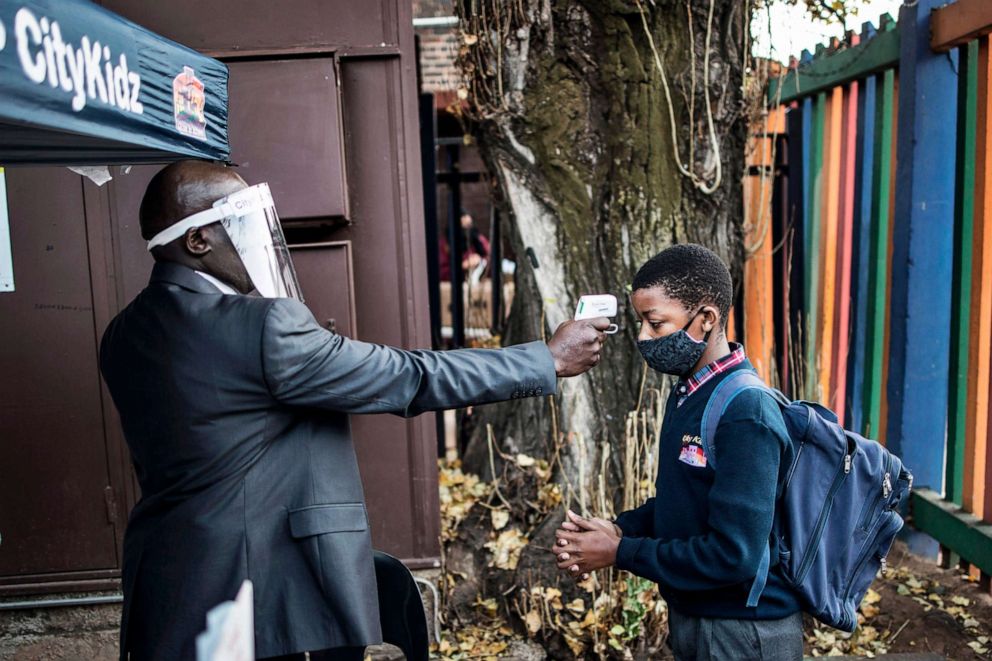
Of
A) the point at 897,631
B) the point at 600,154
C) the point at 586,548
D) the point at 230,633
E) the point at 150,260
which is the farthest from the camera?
the point at 600,154

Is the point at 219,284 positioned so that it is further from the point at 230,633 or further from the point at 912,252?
the point at 912,252

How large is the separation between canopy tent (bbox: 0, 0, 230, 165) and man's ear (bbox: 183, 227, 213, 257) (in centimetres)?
24

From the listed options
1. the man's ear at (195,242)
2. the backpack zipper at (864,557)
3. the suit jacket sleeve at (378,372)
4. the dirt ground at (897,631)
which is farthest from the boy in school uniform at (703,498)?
the dirt ground at (897,631)

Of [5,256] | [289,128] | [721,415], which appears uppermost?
[289,128]

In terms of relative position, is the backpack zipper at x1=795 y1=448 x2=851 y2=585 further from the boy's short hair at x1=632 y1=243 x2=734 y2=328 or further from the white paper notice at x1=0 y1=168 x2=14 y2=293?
the white paper notice at x1=0 y1=168 x2=14 y2=293

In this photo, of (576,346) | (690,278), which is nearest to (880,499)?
(690,278)

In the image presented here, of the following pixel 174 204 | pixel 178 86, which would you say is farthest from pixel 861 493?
pixel 178 86

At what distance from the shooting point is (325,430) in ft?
7.88

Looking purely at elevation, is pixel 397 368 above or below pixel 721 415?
above

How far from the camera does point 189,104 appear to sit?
253cm

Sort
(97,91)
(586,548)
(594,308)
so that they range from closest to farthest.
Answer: (97,91), (586,548), (594,308)

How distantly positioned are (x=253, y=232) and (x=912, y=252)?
3.59m

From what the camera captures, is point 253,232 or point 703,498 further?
point 253,232

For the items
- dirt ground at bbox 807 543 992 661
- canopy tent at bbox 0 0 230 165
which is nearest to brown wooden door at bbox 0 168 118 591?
canopy tent at bbox 0 0 230 165
